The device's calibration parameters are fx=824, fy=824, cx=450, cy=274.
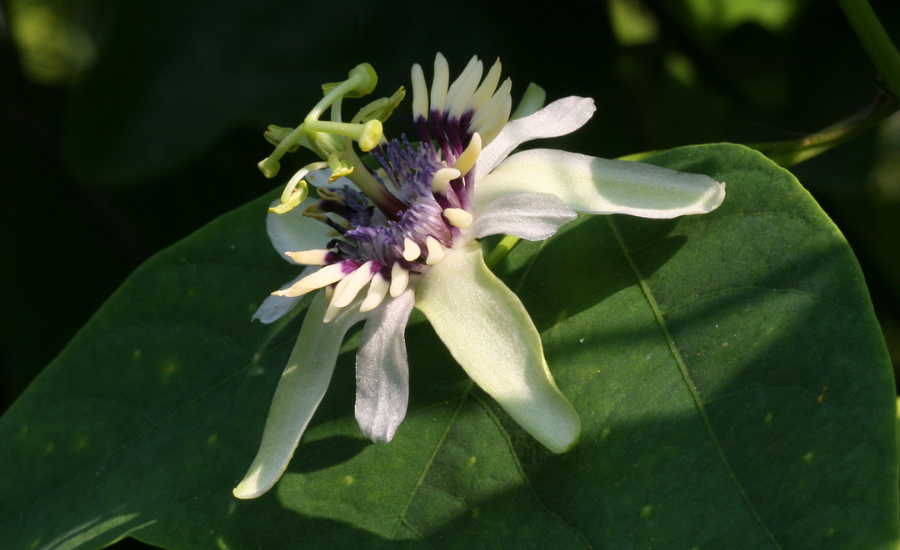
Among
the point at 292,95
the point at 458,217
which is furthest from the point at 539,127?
the point at 292,95

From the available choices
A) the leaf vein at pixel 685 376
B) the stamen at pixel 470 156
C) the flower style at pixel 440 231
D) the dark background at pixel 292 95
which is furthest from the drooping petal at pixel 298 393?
the dark background at pixel 292 95

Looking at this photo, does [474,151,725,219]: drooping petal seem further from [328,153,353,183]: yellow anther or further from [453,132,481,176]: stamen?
[328,153,353,183]: yellow anther

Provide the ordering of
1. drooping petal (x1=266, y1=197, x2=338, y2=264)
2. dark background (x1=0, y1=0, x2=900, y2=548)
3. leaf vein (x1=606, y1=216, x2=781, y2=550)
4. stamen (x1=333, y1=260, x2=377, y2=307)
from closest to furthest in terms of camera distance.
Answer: leaf vein (x1=606, y1=216, x2=781, y2=550)
stamen (x1=333, y1=260, x2=377, y2=307)
drooping petal (x1=266, y1=197, x2=338, y2=264)
dark background (x1=0, y1=0, x2=900, y2=548)

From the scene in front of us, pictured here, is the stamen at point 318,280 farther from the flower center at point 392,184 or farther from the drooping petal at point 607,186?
the drooping petal at point 607,186

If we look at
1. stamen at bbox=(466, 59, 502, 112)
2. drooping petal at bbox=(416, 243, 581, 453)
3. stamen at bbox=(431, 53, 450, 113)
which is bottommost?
drooping petal at bbox=(416, 243, 581, 453)

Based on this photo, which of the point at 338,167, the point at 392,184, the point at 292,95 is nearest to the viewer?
the point at 338,167

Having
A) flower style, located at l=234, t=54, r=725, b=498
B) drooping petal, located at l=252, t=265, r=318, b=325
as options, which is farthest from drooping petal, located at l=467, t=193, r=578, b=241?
drooping petal, located at l=252, t=265, r=318, b=325

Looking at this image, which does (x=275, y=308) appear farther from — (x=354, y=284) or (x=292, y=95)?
(x=292, y=95)
